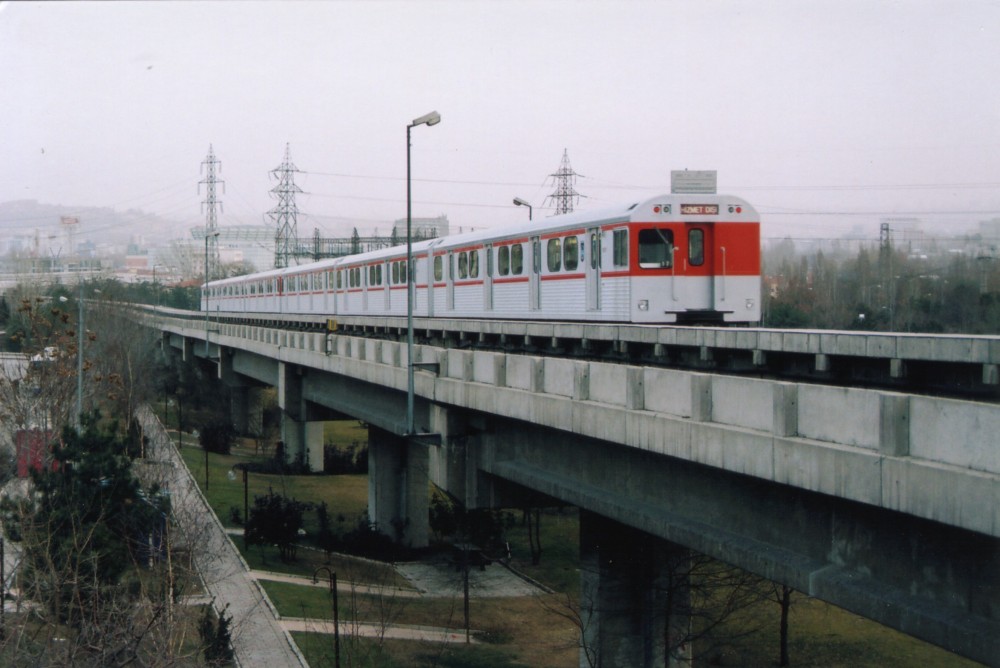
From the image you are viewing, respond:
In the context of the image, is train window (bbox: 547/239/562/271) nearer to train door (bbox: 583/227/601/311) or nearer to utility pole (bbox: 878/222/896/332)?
train door (bbox: 583/227/601/311)

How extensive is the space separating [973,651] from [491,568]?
26.1 metres

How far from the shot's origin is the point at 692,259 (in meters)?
19.1

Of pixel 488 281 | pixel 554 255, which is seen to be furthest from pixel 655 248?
pixel 488 281

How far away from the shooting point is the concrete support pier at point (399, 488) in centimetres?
3591

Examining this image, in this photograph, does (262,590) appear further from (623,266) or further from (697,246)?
(697,246)

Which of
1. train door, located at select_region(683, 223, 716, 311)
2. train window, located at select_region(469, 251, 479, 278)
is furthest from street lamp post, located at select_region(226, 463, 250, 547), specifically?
train door, located at select_region(683, 223, 716, 311)

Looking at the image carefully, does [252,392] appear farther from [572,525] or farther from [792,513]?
[792,513]

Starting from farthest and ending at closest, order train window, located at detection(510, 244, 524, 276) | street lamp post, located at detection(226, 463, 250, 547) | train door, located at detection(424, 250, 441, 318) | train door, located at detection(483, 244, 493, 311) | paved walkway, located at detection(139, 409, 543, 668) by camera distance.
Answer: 1. street lamp post, located at detection(226, 463, 250, 547)
2. train door, located at detection(424, 250, 441, 318)
3. train door, located at detection(483, 244, 493, 311)
4. train window, located at detection(510, 244, 524, 276)
5. paved walkway, located at detection(139, 409, 543, 668)

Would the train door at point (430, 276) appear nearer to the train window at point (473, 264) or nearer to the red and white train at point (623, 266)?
the red and white train at point (623, 266)

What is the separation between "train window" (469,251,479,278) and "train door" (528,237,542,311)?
326 centimetres

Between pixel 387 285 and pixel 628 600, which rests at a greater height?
pixel 387 285

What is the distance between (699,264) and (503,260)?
20.5 feet

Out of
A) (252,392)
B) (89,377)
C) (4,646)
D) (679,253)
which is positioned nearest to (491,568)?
(89,377)

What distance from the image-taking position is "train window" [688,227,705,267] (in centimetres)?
1914
